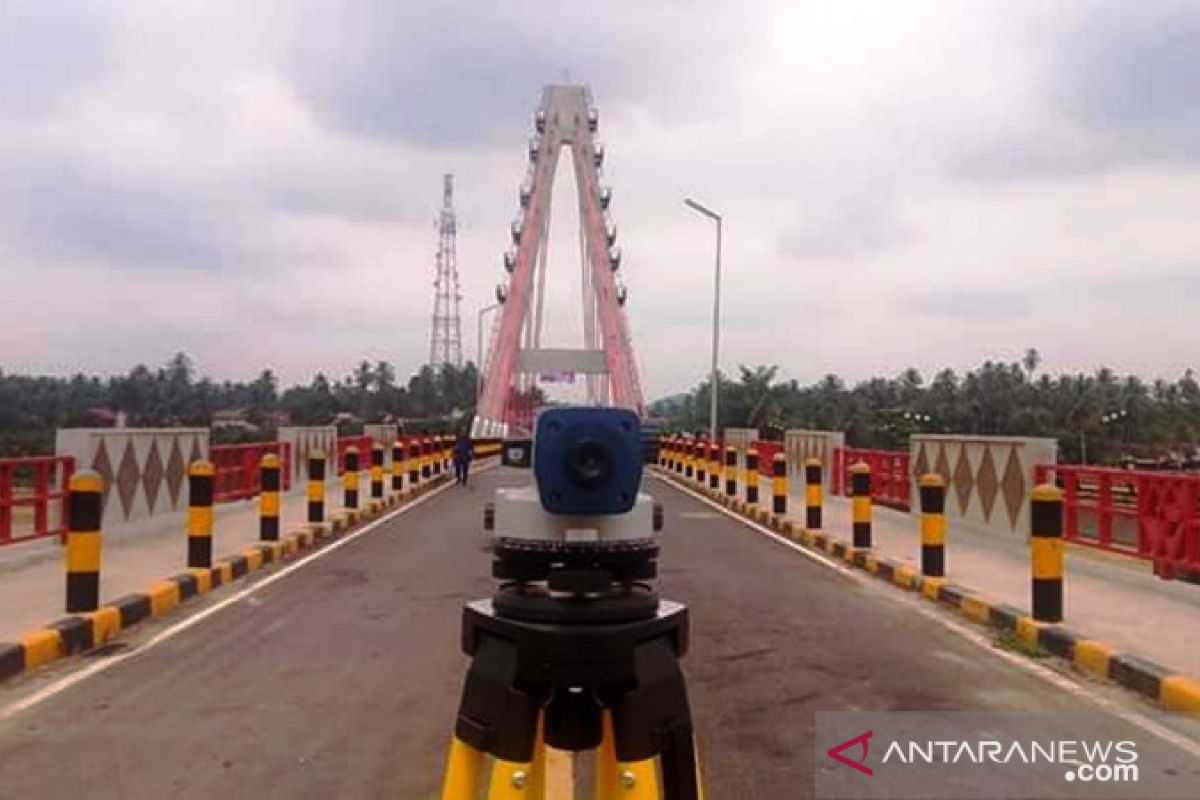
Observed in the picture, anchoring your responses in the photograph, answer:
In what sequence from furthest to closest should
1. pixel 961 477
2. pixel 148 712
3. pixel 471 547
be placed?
1. pixel 961 477
2. pixel 471 547
3. pixel 148 712

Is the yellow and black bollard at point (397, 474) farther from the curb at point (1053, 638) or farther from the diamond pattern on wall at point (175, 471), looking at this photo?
the curb at point (1053, 638)

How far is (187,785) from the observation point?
4387 millimetres

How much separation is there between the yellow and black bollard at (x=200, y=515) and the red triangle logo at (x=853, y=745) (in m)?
6.12

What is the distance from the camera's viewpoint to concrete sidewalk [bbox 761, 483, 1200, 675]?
7.06 meters

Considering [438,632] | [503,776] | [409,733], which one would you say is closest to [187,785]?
[409,733]

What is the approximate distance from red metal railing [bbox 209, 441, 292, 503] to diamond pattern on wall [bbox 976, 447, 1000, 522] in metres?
8.88

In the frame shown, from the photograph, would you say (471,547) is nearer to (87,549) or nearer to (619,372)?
(87,549)

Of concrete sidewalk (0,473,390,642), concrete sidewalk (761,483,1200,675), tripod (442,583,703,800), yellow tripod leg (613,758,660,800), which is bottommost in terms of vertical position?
concrete sidewalk (0,473,390,642)

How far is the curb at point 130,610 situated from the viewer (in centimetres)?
651

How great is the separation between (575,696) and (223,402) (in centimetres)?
7530

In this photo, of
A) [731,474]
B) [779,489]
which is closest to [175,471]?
[779,489]

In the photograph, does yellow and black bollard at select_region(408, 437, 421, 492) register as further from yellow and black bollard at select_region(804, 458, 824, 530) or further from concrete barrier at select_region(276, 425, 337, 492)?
yellow and black bollard at select_region(804, 458, 824, 530)

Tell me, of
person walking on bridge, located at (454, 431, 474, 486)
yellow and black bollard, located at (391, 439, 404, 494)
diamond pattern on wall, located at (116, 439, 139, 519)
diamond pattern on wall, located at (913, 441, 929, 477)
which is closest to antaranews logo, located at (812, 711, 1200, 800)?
diamond pattern on wall, located at (116, 439, 139, 519)

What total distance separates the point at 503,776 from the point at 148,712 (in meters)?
3.61
